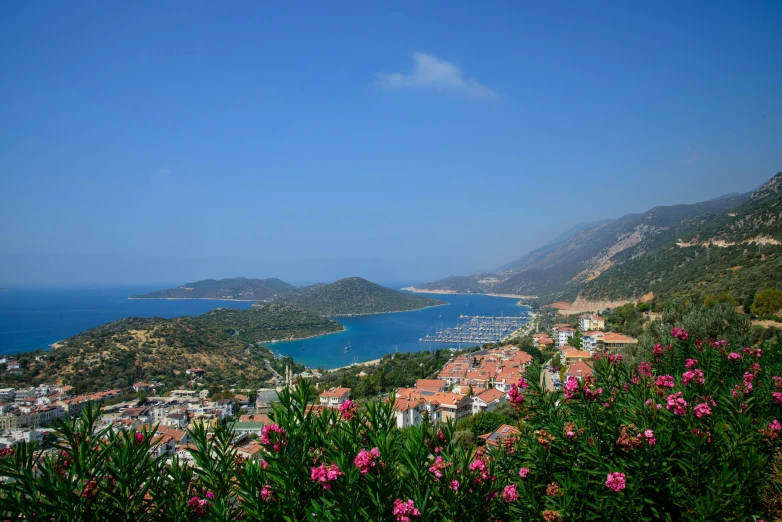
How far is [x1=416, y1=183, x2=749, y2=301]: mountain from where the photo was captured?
62.5 meters

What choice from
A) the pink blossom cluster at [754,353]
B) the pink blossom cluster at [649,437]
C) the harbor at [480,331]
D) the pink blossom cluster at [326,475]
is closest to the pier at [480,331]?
the harbor at [480,331]

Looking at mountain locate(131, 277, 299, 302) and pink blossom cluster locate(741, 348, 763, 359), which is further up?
pink blossom cluster locate(741, 348, 763, 359)

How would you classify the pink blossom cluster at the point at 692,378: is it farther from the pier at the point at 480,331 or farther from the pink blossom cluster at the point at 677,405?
the pier at the point at 480,331

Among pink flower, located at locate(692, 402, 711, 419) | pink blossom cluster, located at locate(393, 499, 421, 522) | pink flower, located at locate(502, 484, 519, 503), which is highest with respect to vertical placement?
pink flower, located at locate(692, 402, 711, 419)

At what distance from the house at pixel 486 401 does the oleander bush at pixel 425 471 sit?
56.4 feet

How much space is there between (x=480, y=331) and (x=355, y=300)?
144 ft

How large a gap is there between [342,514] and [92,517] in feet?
3.31

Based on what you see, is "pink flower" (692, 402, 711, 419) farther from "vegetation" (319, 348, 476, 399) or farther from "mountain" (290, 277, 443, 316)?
"mountain" (290, 277, 443, 316)

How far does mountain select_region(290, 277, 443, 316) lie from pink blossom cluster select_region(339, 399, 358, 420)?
87048mm

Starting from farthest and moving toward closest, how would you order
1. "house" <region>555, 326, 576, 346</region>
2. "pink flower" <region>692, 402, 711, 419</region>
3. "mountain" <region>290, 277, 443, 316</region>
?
"mountain" <region>290, 277, 443, 316</region> < "house" <region>555, 326, 576, 346</region> < "pink flower" <region>692, 402, 711, 419</region>

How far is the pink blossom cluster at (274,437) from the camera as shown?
5.85 ft

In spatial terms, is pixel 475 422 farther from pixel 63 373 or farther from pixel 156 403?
pixel 63 373

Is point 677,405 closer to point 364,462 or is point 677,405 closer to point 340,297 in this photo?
point 364,462

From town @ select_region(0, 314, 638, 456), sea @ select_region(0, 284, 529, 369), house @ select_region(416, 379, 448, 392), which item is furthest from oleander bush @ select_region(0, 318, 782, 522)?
sea @ select_region(0, 284, 529, 369)
